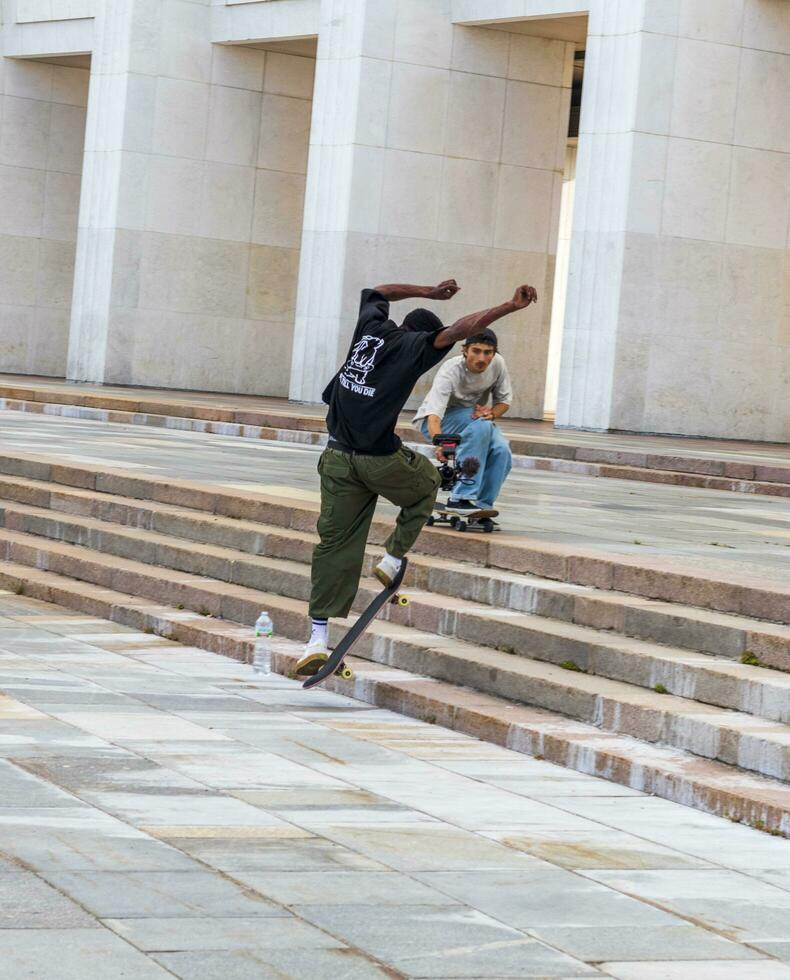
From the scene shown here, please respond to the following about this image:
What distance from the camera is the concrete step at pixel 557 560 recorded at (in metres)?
8.34

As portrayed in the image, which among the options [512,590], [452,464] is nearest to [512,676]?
[512,590]

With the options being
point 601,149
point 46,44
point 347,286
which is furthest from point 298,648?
point 46,44

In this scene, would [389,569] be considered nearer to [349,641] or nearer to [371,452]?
[349,641]

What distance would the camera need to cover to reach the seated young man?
34.1 feet

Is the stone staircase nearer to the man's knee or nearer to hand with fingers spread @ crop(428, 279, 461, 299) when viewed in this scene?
the man's knee

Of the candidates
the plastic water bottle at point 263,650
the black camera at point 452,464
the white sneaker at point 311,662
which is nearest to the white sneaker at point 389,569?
the white sneaker at point 311,662

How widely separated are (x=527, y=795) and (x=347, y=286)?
20094mm

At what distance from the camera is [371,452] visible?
815 cm

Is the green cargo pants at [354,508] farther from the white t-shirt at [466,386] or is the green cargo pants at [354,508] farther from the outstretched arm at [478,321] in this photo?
the white t-shirt at [466,386]

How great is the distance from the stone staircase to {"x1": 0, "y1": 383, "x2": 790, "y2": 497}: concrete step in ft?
21.7

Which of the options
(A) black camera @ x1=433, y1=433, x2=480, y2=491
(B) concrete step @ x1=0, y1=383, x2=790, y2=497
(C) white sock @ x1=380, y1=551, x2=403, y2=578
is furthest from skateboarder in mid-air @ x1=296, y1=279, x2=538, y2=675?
(B) concrete step @ x1=0, y1=383, x2=790, y2=497

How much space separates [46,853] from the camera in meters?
5.12

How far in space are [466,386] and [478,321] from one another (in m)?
2.65

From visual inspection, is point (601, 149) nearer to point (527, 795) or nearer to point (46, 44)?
point (46, 44)
